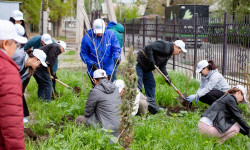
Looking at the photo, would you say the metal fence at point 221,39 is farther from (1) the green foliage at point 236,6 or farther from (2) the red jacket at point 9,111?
(1) the green foliage at point 236,6

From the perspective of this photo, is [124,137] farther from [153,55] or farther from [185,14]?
[185,14]

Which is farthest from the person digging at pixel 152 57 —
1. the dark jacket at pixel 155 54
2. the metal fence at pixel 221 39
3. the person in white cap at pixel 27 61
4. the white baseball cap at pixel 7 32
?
the white baseball cap at pixel 7 32

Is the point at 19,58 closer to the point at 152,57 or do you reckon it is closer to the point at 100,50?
the point at 100,50

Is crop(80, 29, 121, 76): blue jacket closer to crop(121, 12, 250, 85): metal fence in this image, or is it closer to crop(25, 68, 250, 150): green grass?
crop(25, 68, 250, 150): green grass

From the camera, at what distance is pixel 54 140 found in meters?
4.32

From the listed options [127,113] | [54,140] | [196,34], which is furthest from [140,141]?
[196,34]

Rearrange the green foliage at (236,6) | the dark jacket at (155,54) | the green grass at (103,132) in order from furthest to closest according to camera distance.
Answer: the green foliage at (236,6) → the dark jacket at (155,54) → the green grass at (103,132)

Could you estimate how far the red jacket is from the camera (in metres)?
2.32

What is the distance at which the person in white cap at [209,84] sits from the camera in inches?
252

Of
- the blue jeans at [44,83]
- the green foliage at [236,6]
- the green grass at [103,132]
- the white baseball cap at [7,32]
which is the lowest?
the green grass at [103,132]

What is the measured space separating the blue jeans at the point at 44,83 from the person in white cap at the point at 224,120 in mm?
3119

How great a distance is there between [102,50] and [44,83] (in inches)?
51.8

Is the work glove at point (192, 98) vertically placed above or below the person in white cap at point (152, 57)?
below

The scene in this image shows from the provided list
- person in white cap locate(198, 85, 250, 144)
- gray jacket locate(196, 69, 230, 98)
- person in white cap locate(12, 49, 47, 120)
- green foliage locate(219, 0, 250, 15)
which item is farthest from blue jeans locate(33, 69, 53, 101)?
green foliage locate(219, 0, 250, 15)
